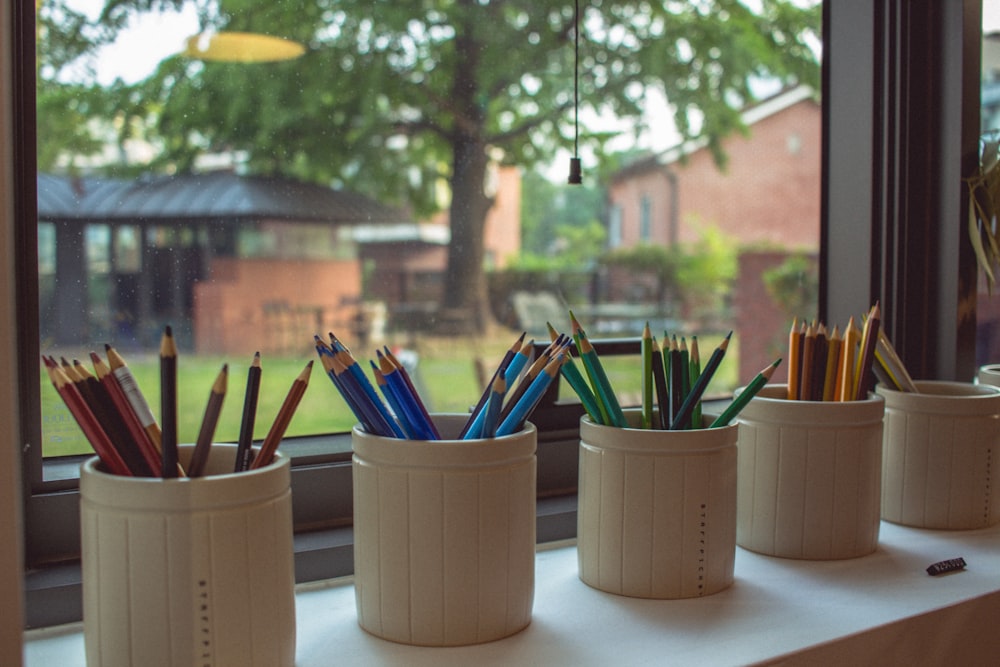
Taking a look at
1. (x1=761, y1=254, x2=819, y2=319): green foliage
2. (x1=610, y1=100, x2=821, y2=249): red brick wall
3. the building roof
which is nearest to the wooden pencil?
the building roof

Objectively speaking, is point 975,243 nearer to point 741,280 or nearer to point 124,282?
point 124,282

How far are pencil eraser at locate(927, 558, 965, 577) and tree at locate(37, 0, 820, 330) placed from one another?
0.55 meters

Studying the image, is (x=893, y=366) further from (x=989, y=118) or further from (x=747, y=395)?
(x=989, y=118)

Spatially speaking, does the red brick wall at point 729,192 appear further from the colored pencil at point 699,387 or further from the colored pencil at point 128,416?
the colored pencil at point 128,416

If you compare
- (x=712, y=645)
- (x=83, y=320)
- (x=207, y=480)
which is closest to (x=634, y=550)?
(x=712, y=645)

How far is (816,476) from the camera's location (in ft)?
2.06

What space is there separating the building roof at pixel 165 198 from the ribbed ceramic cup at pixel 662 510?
0.42 meters

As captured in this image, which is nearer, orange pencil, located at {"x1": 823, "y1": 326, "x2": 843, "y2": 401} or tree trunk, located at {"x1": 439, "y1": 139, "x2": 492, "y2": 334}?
orange pencil, located at {"x1": 823, "y1": 326, "x2": 843, "y2": 401}

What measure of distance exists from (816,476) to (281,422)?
0.40 metres

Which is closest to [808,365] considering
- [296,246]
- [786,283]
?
[296,246]

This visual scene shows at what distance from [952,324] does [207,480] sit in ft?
2.53

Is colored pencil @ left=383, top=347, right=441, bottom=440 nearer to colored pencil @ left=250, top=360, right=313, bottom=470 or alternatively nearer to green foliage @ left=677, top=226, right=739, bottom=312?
colored pencil @ left=250, top=360, right=313, bottom=470

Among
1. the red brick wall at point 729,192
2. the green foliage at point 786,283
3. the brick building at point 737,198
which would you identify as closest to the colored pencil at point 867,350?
the green foliage at point 786,283

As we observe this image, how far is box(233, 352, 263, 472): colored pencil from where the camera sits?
1.49ft
